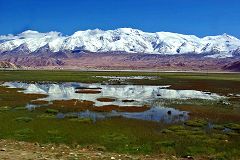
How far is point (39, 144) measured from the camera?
91.0 feet

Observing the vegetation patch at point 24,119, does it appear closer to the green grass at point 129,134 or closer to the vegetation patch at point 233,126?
the green grass at point 129,134

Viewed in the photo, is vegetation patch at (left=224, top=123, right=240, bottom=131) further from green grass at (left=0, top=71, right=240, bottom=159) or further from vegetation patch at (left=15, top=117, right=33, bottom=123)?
vegetation patch at (left=15, top=117, right=33, bottom=123)

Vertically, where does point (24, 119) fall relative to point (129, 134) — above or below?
above

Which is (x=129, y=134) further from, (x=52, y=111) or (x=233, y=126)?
(x=52, y=111)

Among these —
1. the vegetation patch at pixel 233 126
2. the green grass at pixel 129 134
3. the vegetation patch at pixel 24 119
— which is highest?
the vegetation patch at pixel 24 119

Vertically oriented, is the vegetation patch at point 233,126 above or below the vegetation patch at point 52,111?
below

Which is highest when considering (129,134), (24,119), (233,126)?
(24,119)

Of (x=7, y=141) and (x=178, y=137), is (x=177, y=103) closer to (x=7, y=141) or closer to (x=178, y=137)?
(x=178, y=137)

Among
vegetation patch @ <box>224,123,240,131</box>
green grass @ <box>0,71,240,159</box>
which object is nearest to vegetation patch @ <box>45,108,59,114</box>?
green grass @ <box>0,71,240,159</box>

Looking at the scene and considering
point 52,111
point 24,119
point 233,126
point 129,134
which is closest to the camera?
point 129,134

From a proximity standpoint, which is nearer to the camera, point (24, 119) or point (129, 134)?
point (129, 134)

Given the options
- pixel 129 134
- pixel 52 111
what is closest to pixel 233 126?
pixel 129 134

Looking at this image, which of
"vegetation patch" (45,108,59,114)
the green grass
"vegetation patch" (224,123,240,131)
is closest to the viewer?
the green grass

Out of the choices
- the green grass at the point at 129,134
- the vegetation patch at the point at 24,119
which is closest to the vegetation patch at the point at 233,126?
the green grass at the point at 129,134
